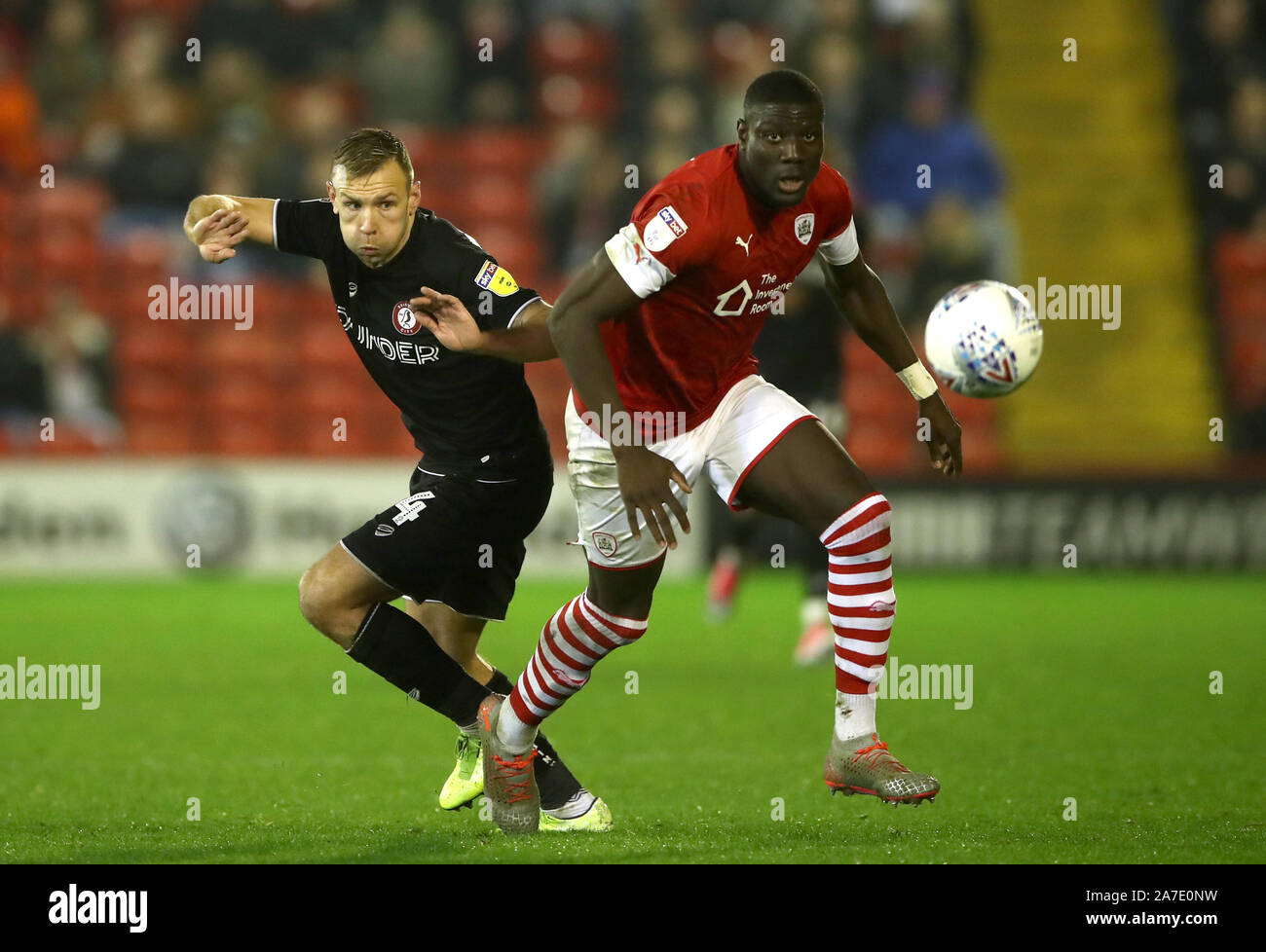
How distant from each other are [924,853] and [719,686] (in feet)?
11.8

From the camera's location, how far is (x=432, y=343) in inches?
197

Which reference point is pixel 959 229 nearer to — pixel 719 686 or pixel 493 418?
pixel 719 686

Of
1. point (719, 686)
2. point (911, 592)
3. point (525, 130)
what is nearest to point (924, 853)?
point (719, 686)

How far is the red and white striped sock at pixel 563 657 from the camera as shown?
15.9 ft

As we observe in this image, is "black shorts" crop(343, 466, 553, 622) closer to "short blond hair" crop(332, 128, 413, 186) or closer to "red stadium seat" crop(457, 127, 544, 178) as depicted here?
"short blond hair" crop(332, 128, 413, 186)

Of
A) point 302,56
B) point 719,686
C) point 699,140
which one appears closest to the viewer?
point 719,686

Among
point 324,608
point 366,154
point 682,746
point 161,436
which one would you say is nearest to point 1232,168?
point 161,436

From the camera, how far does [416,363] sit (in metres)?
5.08

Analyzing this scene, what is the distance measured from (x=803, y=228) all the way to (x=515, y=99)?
12.3 m
